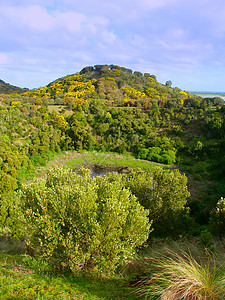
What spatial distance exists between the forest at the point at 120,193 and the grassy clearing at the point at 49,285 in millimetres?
A: 66

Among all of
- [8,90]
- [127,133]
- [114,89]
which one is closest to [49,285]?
[127,133]

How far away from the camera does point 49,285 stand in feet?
19.1

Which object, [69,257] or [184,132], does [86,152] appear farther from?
[69,257]

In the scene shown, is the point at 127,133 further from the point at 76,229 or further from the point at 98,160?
the point at 76,229

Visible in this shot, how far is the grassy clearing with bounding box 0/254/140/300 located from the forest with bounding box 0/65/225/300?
66 millimetres

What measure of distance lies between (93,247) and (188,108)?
53693 mm

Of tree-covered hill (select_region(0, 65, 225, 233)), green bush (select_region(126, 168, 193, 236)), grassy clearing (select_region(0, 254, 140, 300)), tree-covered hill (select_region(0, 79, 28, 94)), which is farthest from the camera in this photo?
tree-covered hill (select_region(0, 79, 28, 94))

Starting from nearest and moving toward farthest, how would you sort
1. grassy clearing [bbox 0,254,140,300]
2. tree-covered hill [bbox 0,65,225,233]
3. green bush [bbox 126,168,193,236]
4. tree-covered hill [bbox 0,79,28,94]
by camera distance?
grassy clearing [bbox 0,254,140,300], green bush [bbox 126,168,193,236], tree-covered hill [bbox 0,65,225,233], tree-covered hill [bbox 0,79,28,94]

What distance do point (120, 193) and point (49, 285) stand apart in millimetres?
4345

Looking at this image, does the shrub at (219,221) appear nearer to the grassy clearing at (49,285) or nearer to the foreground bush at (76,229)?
the foreground bush at (76,229)

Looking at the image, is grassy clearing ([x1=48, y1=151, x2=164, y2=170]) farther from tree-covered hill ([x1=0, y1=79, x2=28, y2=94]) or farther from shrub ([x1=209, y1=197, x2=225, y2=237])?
tree-covered hill ([x1=0, y1=79, x2=28, y2=94])

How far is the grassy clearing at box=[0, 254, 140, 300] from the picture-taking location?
5211mm

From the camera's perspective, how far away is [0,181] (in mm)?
21781

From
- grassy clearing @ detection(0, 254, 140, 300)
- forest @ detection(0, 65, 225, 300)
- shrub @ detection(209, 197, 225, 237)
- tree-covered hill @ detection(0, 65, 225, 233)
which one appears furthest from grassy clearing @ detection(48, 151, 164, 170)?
grassy clearing @ detection(0, 254, 140, 300)
